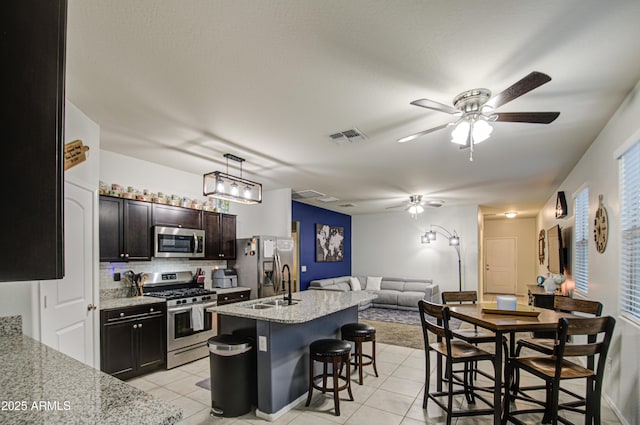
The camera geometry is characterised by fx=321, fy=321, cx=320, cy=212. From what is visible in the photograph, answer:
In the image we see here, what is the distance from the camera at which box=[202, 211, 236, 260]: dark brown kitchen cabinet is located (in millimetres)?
5039

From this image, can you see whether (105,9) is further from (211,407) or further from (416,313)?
(416,313)

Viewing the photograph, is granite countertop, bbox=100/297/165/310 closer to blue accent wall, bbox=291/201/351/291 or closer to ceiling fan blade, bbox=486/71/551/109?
blue accent wall, bbox=291/201/351/291

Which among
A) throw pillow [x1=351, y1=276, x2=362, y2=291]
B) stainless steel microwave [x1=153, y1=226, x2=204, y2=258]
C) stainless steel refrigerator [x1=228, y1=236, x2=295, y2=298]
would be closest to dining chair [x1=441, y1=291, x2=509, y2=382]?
stainless steel refrigerator [x1=228, y1=236, x2=295, y2=298]

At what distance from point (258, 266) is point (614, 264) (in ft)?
14.3

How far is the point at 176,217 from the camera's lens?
4582 mm

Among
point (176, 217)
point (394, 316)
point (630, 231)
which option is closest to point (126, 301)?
point (176, 217)

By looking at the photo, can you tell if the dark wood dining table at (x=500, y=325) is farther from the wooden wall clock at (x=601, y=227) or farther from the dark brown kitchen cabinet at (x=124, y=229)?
the dark brown kitchen cabinet at (x=124, y=229)

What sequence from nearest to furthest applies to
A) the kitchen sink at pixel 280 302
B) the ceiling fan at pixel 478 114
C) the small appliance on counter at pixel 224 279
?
1. the ceiling fan at pixel 478 114
2. the kitchen sink at pixel 280 302
3. the small appliance on counter at pixel 224 279

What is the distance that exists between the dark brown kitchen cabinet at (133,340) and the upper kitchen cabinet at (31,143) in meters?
3.39

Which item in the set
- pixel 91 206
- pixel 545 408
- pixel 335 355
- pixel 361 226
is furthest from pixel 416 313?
pixel 91 206

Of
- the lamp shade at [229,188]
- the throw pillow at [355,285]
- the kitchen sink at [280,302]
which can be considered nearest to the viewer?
the kitchen sink at [280,302]

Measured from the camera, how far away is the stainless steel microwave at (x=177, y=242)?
4.26 meters

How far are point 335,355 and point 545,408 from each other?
1.90m

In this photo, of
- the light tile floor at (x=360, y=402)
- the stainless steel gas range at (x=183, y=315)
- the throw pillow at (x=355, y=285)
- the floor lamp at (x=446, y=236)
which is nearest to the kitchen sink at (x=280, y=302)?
the light tile floor at (x=360, y=402)
